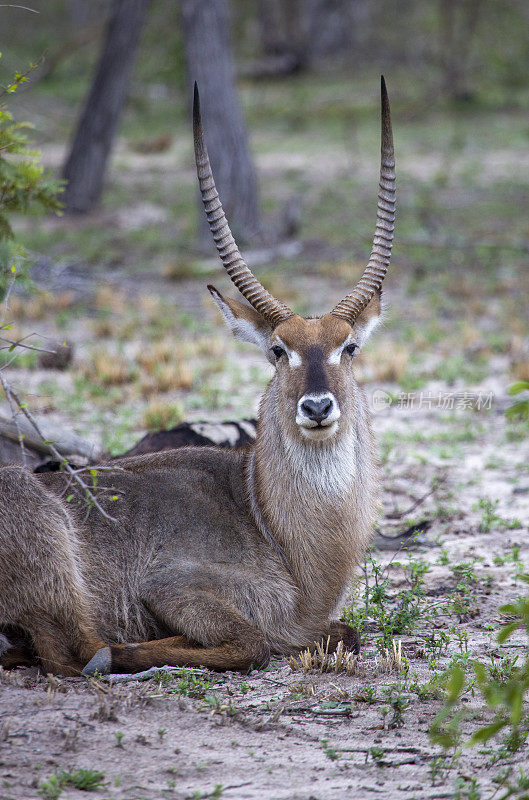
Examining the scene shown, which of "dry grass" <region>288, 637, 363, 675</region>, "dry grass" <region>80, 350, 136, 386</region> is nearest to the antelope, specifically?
"dry grass" <region>288, 637, 363, 675</region>

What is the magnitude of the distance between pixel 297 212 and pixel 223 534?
36.1 ft

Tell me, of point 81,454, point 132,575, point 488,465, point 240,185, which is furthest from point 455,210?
point 132,575

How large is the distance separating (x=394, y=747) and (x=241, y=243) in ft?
39.1

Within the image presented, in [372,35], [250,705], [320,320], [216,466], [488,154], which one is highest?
[372,35]

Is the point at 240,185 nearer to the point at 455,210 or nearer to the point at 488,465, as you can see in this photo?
the point at 455,210

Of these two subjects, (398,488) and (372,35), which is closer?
Answer: (398,488)

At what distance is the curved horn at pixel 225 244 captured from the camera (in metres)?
5.04

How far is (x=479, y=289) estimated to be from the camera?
1232cm

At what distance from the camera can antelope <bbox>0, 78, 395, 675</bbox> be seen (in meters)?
4.36

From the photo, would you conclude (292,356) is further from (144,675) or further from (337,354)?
(144,675)

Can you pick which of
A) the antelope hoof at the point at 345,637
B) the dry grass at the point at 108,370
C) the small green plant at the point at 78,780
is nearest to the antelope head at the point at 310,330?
the antelope hoof at the point at 345,637

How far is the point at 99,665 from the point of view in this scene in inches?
164

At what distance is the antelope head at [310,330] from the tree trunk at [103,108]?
11829 mm

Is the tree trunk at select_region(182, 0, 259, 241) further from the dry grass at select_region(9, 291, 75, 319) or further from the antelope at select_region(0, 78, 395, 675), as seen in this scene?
the antelope at select_region(0, 78, 395, 675)
